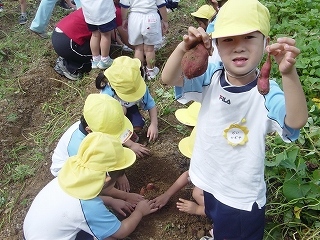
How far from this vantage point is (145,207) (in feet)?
8.73

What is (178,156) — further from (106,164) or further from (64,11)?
(64,11)

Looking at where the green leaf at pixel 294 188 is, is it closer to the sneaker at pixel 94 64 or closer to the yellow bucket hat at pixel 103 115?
the yellow bucket hat at pixel 103 115

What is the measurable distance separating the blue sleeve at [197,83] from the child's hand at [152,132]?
1.51 meters

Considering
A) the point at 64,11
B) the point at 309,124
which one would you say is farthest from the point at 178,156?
the point at 64,11

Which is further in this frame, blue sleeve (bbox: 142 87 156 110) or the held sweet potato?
blue sleeve (bbox: 142 87 156 110)

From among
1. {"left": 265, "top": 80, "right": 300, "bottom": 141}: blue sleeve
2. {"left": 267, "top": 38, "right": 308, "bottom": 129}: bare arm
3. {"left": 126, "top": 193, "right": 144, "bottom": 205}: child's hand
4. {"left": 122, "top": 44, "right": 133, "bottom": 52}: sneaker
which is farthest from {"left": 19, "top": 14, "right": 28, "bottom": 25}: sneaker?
{"left": 267, "top": 38, "right": 308, "bottom": 129}: bare arm

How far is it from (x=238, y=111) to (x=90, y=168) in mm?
813

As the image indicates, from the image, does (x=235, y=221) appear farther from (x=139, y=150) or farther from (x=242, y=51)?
(x=139, y=150)

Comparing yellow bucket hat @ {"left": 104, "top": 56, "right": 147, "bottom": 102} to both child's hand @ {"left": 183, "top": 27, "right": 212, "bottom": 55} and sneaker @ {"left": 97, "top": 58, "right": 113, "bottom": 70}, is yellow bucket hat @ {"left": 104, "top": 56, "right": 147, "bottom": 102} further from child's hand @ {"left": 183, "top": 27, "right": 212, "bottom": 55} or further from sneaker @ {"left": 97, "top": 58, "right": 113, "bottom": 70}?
child's hand @ {"left": 183, "top": 27, "right": 212, "bottom": 55}

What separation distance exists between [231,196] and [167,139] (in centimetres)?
142

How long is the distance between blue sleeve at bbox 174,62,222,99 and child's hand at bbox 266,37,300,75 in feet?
1.40

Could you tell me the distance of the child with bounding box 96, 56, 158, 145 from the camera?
294cm

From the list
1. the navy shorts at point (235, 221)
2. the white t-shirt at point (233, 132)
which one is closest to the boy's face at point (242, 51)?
the white t-shirt at point (233, 132)

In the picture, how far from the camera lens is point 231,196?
1.97m
